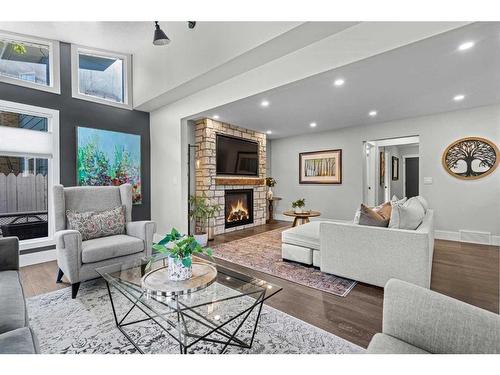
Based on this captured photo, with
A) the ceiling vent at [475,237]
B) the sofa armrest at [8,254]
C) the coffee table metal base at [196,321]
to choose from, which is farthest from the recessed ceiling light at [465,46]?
the sofa armrest at [8,254]

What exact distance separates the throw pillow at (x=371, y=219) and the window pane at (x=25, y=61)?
15.0 feet

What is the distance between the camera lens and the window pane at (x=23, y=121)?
3232 millimetres

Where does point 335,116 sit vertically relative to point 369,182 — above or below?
above

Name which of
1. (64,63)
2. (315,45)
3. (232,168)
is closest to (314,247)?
(315,45)

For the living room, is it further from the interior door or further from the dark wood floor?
the interior door

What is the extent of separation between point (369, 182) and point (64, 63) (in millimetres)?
6230

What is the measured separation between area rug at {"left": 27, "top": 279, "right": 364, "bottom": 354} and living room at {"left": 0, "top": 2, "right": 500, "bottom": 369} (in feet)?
0.04

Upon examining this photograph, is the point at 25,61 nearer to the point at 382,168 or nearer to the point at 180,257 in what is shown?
the point at 180,257

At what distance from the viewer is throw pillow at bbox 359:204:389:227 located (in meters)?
2.49

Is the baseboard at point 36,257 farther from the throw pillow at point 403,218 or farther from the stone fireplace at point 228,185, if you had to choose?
Result: the throw pillow at point 403,218

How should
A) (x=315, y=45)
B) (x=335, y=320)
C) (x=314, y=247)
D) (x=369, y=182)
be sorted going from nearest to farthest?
(x=335, y=320)
(x=315, y=45)
(x=314, y=247)
(x=369, y=182)

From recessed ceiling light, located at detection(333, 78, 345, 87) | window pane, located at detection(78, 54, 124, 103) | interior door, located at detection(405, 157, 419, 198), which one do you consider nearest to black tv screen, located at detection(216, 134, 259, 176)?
window pane, located at detection(78, 54, 124, 103)

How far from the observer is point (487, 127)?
13.5 ft

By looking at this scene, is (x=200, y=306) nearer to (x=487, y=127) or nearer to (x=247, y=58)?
(x=247, y=58)
